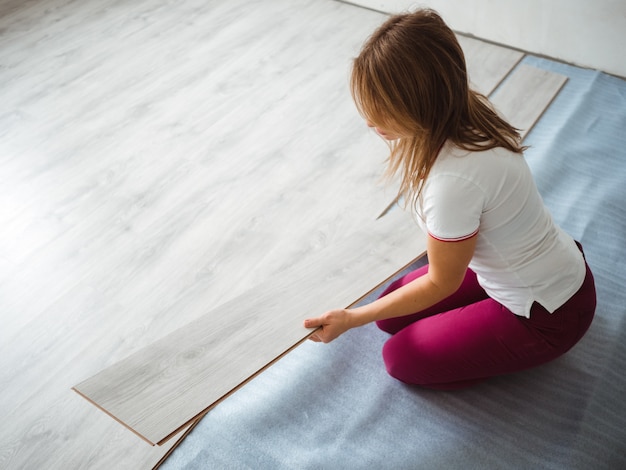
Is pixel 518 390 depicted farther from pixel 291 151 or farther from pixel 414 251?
pixel 291 151

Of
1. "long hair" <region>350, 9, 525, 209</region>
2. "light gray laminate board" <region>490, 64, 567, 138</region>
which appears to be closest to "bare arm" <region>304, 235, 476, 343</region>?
"long hair" <region>350, 9, 525, 209</region>

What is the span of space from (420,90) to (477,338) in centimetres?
66

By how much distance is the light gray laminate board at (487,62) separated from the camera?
2.84 meters

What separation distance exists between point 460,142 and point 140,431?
900mm

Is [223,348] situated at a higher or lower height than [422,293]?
lower

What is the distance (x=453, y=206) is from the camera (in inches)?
47.0

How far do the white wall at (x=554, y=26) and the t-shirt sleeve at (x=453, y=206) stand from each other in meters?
1.63

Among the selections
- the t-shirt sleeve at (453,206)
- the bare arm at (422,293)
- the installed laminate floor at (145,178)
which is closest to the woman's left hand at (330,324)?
the bare arm at (422,293)

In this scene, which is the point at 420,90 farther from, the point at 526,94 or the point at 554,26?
the point at 554,26

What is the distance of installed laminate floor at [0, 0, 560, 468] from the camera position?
1904mm

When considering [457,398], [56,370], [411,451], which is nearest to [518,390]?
[457,398]

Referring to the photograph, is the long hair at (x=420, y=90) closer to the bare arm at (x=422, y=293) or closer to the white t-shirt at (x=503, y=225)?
the white t-shirt at (x=503, y=225)

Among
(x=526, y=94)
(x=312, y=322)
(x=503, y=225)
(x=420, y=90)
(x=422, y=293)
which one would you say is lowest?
(x=526, y=94)

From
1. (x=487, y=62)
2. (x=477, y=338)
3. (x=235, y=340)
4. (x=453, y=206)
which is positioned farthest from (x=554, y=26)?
(x=235, y=340)
